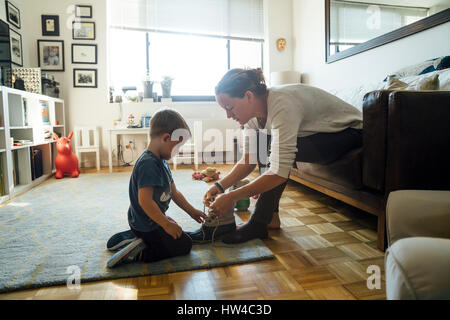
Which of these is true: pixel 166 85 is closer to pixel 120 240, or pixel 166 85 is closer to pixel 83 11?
pixel 83 11

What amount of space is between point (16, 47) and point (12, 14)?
13.7 inches

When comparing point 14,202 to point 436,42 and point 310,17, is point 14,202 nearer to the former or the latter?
point 436,42

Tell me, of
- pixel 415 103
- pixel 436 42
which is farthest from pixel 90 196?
pixel 436 42

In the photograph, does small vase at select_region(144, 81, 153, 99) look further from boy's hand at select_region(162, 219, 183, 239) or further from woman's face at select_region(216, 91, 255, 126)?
boy's hand at select_region(162, 219, 183, 239)

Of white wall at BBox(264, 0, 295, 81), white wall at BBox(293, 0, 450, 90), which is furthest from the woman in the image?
white wall at BBox(264, 0, 295, 81)

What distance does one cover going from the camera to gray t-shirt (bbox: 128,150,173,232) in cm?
114

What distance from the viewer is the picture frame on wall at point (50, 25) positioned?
151 inches

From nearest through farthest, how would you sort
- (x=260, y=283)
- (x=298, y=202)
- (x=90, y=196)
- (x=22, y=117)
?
(x=260, y=283), (x=298, y=202), (x=90, y=196), (x=22, y=117)

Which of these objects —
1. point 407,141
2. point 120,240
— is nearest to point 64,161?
point 120,240

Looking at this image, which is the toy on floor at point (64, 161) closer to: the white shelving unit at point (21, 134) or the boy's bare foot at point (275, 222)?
the white shelving unit at point (21, 134)

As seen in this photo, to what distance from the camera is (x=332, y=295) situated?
942 millimetres

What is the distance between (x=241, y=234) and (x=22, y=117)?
2333 mm

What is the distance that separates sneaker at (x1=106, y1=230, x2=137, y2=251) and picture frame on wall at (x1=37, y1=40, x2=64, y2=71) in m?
3.47

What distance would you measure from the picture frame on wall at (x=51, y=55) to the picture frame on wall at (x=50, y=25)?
0.11 meters
